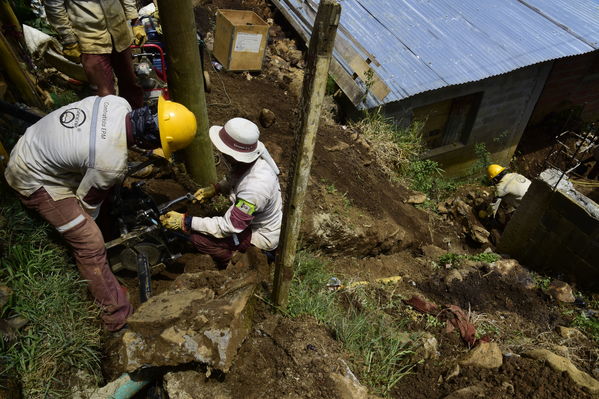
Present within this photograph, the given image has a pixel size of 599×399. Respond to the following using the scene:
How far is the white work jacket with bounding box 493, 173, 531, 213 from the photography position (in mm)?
7617

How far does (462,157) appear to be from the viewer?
406 inches

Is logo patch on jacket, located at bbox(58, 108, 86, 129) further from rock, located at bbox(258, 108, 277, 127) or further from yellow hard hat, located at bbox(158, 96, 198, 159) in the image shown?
rock, located at bbox(258, 108, 277, 127)

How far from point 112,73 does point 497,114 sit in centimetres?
889

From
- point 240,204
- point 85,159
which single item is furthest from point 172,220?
point 85,159

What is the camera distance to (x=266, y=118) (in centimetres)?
653

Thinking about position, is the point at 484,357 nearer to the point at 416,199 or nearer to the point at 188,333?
the point at 188,333

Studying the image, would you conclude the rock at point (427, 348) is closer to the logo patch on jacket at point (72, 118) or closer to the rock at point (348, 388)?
the rock at point (348, 388)

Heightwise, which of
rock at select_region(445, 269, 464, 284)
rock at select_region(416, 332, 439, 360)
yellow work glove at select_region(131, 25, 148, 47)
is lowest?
rock at select_region(445, 269, 464, 284)

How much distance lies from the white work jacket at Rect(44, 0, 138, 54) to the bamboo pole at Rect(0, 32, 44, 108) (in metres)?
0.61

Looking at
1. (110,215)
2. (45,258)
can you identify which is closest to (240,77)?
(110,215)

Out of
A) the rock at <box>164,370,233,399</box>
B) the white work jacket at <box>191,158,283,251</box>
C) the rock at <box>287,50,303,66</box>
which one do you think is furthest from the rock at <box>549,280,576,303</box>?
the rock at <box>287,50,303,66</box>

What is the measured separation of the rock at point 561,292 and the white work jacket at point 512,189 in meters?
2.47

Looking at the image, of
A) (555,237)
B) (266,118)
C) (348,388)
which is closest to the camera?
(348,388)

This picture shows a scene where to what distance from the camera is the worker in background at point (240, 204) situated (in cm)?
326
